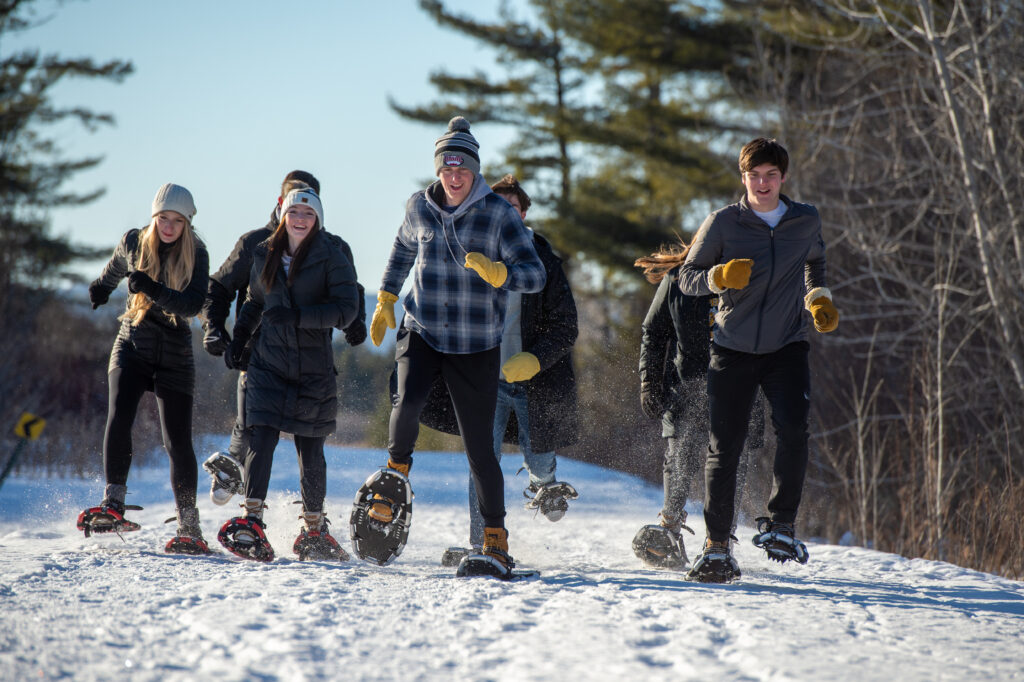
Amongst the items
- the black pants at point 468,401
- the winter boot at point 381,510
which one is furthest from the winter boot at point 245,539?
the black pants at point 468,401

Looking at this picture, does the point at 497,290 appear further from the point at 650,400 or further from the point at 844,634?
the point at 844,634

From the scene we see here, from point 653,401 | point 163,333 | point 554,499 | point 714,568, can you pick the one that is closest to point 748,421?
point 714,568

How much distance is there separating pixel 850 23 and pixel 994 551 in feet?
32.3

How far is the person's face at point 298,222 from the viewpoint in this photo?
457cm

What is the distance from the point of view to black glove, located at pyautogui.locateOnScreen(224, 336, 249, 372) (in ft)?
15.2

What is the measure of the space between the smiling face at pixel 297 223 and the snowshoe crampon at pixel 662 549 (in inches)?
86.9

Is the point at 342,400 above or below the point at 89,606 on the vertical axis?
above

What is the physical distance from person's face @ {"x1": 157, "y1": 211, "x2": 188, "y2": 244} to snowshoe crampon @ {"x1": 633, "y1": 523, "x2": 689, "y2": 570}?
108 inches

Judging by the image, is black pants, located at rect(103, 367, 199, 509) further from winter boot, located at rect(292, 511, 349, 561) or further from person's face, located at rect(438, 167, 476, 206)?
person's face, located at rect(438, 167, 476, 206)

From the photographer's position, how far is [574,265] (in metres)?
20.3

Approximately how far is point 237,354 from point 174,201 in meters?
0.81

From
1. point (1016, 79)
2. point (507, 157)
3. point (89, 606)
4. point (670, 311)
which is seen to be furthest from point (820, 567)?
point (507, 157)

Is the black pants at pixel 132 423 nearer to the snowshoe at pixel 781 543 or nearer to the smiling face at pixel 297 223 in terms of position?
the smiling face at pixel 297 223

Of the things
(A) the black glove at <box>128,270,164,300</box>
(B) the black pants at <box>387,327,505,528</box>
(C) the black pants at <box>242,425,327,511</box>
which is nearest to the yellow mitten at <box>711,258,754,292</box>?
(B) the black pants at <box>387,327,505,528</box>
